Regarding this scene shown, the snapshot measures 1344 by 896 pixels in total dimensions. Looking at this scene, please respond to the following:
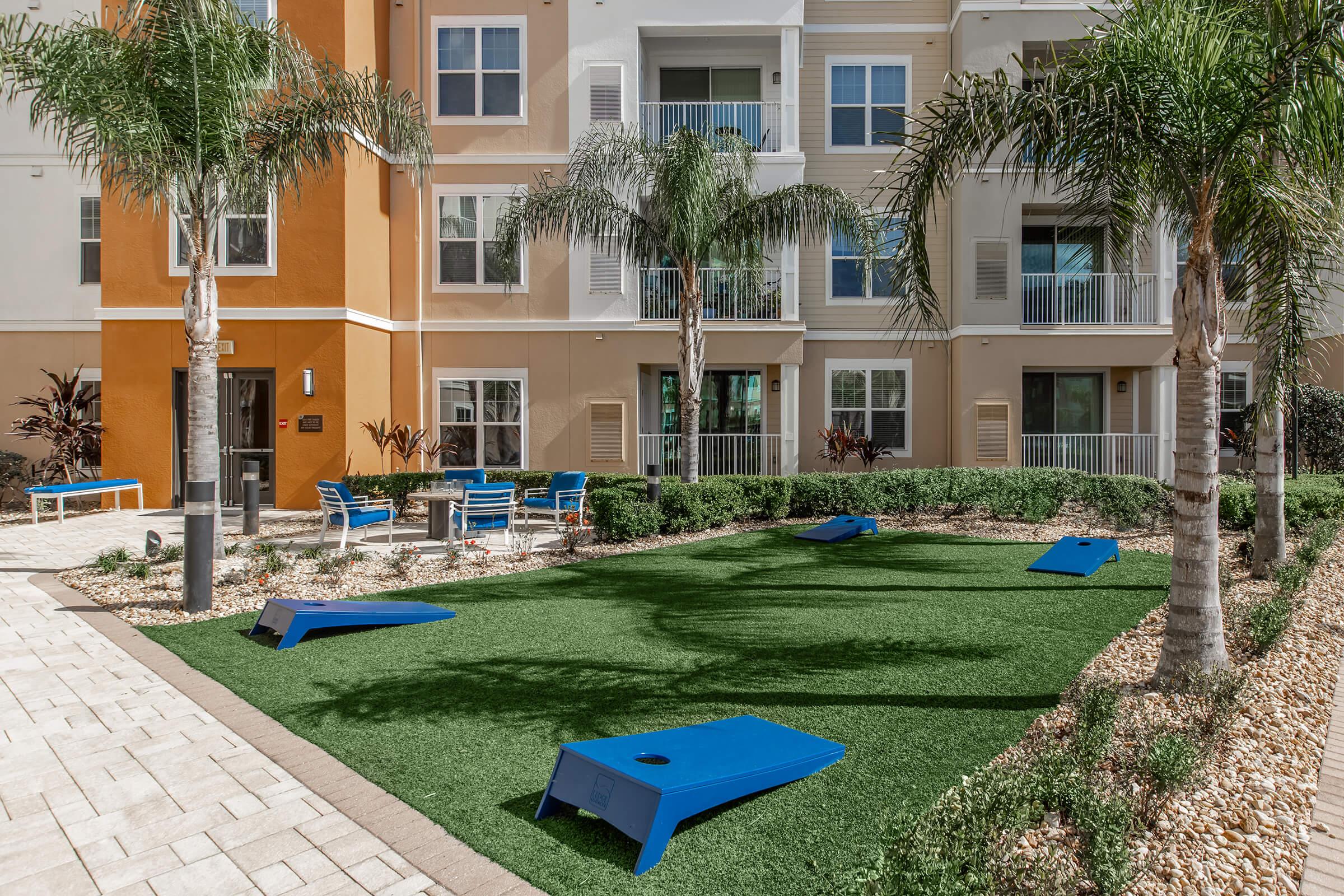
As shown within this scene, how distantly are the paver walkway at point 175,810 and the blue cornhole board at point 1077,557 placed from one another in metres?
7.62

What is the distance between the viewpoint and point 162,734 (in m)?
4.68

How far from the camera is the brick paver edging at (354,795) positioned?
3174mm

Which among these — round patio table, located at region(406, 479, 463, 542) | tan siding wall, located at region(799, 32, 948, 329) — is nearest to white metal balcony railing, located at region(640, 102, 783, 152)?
tan siding wall, located at region(799, 32, 948, 329)

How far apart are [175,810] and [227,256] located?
13999 millimetres

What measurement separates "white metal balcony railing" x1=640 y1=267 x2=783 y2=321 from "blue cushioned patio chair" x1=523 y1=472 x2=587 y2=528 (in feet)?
15.0

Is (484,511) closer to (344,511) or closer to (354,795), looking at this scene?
(344,511)

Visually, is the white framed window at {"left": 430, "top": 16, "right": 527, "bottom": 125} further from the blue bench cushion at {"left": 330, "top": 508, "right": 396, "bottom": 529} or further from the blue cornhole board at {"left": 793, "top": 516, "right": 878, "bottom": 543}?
the blue cornhole board at {"left": 793, "top": 516, "right": 878, "bottom": 543}

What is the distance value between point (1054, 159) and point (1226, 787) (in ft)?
12.1

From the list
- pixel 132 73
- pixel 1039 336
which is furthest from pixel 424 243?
pixel 1039 336

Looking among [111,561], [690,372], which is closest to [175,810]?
[111,561]

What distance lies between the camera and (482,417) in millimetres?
16922

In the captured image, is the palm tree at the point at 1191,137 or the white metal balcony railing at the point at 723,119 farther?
the white metal balcony railing at the point at 723,119

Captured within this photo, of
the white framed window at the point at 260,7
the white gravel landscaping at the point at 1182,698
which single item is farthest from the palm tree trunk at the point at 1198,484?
the white framed window at the point at 260,7

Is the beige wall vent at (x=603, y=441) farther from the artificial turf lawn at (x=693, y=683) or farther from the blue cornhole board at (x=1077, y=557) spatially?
the blue cornhole board at (x=1077, y=557)
